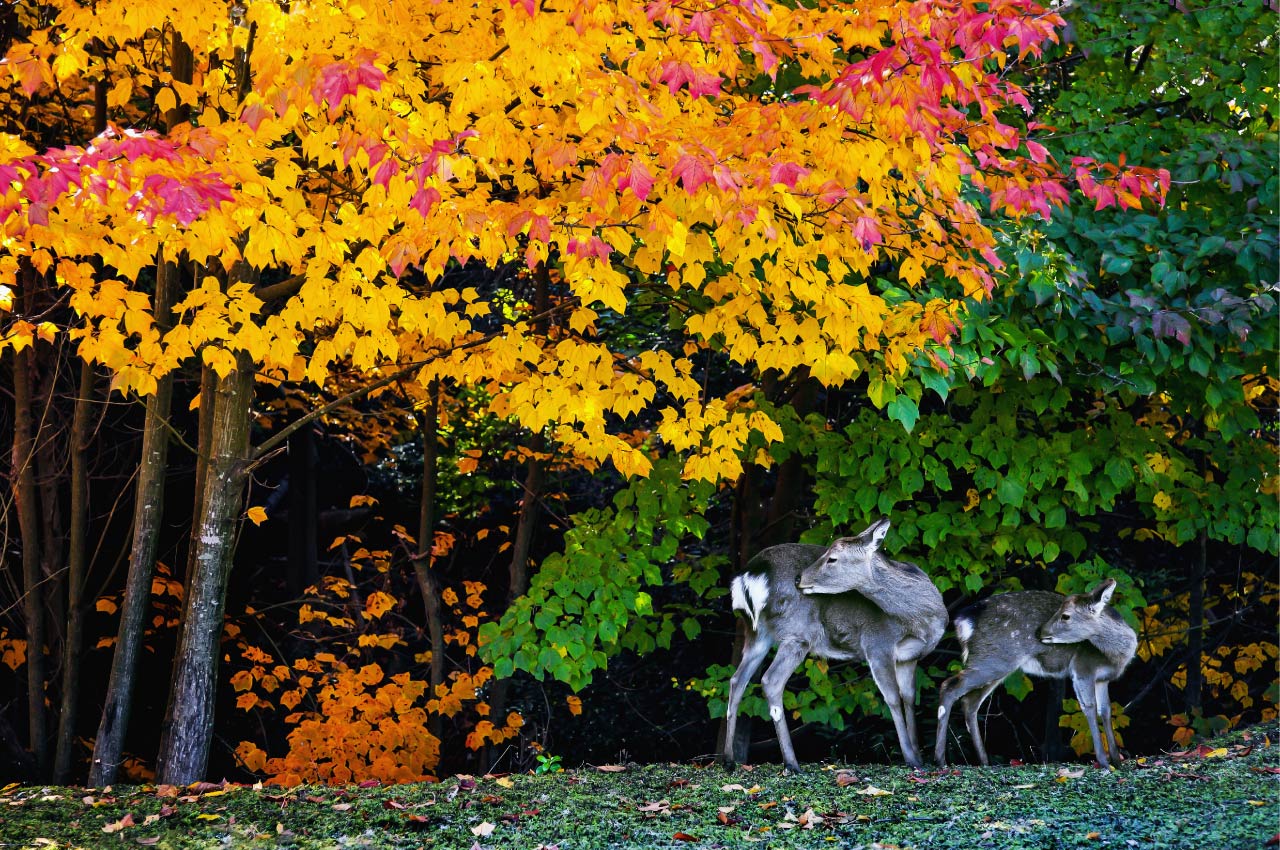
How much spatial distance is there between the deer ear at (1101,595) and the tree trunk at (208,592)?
477 centimetres

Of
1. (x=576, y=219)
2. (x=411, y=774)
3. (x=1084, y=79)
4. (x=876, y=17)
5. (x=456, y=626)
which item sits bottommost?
(x=411, y=774)

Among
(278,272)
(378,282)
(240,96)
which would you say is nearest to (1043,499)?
(378,282)

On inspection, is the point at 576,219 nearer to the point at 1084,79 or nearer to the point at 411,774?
the point at 1084,79

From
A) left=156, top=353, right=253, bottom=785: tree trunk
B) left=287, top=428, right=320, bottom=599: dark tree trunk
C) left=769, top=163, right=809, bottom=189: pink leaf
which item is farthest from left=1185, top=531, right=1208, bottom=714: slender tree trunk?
left=287, top=428, right=320, bottom=599: dark tree trunk

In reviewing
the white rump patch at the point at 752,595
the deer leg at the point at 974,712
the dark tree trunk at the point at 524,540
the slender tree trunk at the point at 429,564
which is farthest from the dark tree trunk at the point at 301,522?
the deer leg at the point at 974,712

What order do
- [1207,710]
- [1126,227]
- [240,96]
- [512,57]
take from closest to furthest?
[512,57] < [240,96] < [1126,227] < [1207,710]

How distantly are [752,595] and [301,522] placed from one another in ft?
17.7

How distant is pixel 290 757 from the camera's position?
9.01 meters

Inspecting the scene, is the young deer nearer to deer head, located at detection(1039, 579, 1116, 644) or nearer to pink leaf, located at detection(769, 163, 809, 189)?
deer head, located at detection(1039, 579, 1116, 644)

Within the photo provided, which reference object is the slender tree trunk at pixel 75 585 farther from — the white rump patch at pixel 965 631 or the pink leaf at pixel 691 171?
the white rump patch at pixel 965 631

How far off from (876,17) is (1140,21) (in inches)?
107

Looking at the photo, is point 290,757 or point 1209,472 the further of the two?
point 290,757

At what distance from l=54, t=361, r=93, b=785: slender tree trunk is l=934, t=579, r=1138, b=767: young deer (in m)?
5.64

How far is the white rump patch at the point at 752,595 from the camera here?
6.54m
